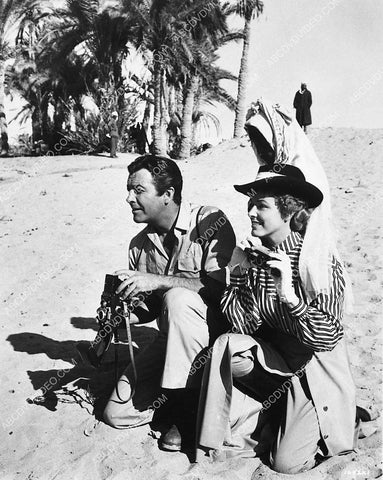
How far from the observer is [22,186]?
11617 millimetres

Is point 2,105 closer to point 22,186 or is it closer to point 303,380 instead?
point 22,186

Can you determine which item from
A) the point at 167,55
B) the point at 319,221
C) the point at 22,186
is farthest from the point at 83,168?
the point at 319,221

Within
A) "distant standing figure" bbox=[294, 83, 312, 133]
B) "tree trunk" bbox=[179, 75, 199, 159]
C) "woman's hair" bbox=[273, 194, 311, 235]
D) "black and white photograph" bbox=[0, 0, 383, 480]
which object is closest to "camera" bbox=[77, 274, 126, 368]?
"black and white photograph" bbox=[0, 0, 383, 480]

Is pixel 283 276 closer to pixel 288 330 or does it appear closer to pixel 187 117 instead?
pixel 288 330

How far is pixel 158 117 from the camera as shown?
715 inches

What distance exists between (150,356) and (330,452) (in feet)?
3.91

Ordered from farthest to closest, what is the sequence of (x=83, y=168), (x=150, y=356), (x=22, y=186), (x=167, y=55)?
(x=167, y=55) < (x=83, y=168) < (x=22, y=186) < (x=150, y=356)

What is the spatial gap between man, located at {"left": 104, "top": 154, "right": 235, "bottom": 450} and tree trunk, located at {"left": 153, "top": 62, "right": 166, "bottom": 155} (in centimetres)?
1507

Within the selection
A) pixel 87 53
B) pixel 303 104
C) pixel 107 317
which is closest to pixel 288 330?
pixel 107 317

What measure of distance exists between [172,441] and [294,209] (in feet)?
4.58

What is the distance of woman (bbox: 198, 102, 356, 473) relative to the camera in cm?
252

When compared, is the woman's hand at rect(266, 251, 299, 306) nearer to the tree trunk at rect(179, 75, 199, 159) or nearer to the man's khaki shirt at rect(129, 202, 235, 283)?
the man's khaki shirt at rect(129, 202, 235, 283)

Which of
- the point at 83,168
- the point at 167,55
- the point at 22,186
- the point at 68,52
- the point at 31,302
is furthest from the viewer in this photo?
the point at 68,52

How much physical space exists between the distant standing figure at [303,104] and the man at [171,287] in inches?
523
